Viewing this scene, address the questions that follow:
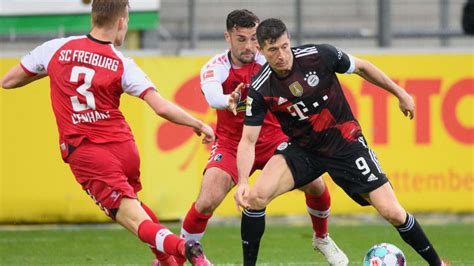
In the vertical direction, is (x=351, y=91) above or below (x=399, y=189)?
above

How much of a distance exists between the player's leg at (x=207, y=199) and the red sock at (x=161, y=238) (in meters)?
1.55

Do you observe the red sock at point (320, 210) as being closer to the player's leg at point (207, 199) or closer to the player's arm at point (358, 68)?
the player's leg at point (207, 199)

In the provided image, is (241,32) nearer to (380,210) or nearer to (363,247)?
(380,210)

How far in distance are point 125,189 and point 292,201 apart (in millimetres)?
5821

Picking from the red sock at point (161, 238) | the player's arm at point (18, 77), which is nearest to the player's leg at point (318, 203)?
the red sock at point (161, 238)

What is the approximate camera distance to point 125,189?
718 centimetres

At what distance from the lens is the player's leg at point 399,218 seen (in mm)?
7773

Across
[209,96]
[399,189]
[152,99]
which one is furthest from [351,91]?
[152,99]

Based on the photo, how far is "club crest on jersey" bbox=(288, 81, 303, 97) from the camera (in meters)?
7.88

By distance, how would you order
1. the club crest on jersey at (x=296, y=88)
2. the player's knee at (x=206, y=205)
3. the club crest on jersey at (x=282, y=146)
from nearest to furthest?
the club crest on jersey at (x=296, y=88) < the club crest on jersey at (x=282, y=146) < the player's knee at (x=206, y=205)

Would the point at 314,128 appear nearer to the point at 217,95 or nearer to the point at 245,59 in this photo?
the point at 217,95

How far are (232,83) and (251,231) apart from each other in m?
1.38

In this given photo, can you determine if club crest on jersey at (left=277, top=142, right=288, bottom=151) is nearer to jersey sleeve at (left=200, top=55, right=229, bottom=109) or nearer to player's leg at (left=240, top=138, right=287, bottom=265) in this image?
player's leg at (left=240, top=138, right=287, bottom=265)

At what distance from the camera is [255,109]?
7848mm
